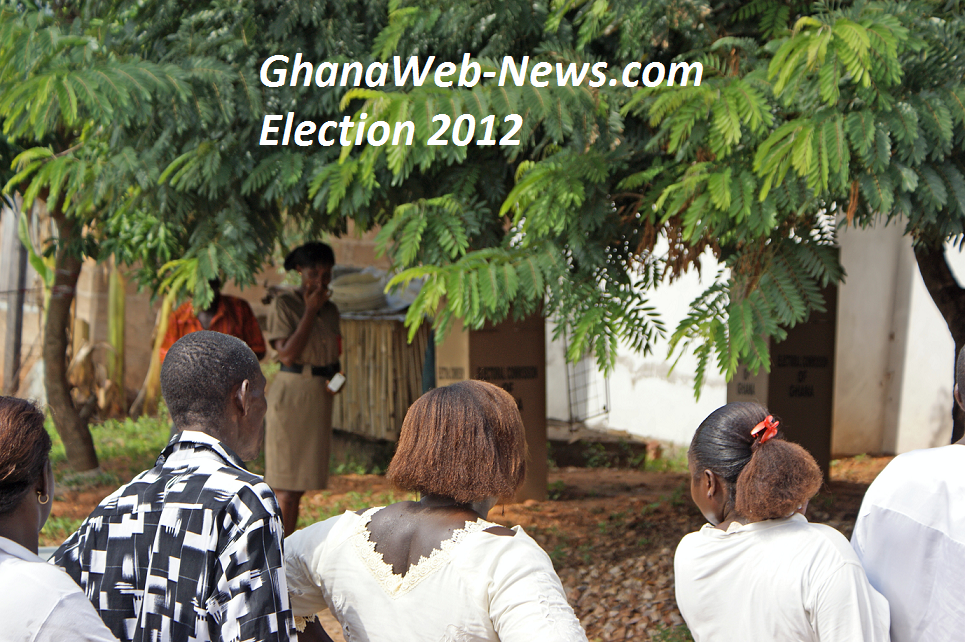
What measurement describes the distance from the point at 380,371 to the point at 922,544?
7.23m

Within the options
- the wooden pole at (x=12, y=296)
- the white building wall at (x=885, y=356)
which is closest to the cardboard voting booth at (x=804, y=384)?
the white building wall at (x=885, y=356)

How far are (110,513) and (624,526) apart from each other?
16.7ft

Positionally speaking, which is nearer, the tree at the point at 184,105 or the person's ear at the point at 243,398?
the person's ear at the point at 243,398

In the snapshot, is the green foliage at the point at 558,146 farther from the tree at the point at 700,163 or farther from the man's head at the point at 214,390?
the man's head at the point at 214,390

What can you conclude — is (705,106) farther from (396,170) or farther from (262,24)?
(262,24)

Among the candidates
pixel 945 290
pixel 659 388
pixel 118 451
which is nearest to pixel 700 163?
pixel 945 290

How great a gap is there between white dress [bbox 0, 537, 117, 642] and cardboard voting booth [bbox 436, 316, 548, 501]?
17.9 ft

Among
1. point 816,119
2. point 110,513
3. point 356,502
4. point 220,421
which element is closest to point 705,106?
point 816,119

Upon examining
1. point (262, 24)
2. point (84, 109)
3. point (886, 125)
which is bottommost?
point (886, 125)

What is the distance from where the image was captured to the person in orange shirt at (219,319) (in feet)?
17.6

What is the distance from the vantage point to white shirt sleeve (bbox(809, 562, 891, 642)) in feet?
5.93

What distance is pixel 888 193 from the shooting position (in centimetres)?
323

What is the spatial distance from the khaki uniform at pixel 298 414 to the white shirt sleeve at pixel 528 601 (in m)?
3.84

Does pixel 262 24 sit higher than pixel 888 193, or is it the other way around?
pixel 262 24
